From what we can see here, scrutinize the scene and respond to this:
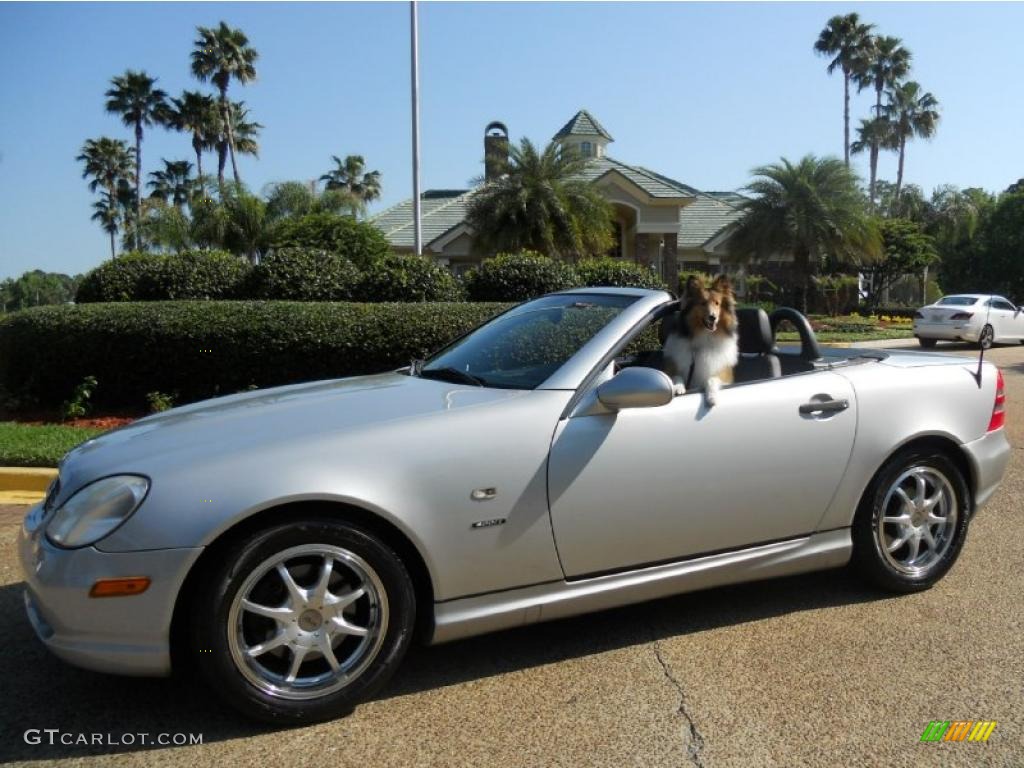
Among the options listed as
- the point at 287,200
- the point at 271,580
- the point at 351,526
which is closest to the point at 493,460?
the point at 351,526

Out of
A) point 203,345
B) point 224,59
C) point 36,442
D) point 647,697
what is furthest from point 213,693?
point 224,59

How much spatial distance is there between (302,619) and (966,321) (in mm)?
20941

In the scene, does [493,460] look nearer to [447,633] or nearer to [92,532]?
[447,633]

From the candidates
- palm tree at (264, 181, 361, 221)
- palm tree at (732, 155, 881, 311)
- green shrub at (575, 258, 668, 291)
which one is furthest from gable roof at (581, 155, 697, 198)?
green shrub at (575, 258, 668, 291)

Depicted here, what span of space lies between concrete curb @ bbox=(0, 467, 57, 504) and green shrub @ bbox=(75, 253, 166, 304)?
17.7ft

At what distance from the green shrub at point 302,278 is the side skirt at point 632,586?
8.37 m

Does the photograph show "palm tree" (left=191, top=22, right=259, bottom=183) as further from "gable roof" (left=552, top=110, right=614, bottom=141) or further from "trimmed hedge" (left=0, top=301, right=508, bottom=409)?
"trimmed hedge" (left=0, top=301, right=508, bottom=409)

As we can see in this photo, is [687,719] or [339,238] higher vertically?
[339,238]

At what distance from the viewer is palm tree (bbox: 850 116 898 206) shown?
55125 mm

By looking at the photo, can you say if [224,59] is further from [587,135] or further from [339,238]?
[339,238]

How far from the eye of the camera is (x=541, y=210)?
23.7m

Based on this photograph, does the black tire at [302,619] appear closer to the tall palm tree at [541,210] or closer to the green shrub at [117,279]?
the green shrub at [117,279]

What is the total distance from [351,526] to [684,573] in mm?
1447

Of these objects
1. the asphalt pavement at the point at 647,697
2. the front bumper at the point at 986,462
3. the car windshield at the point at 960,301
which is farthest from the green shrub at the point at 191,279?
the car windshield at the point at 960,301
